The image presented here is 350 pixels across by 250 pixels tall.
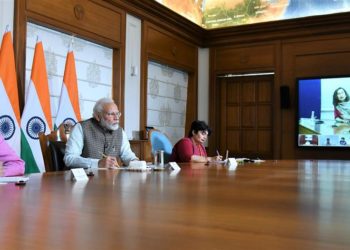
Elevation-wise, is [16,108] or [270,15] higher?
[270,15]

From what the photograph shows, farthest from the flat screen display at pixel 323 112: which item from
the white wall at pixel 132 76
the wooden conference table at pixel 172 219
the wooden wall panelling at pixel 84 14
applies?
the wooden conference table at pixel 172 219

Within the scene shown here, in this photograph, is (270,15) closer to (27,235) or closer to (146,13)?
(146,13)

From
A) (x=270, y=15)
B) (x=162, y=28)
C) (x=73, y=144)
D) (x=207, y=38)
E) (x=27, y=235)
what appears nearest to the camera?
(x=27, y=235)

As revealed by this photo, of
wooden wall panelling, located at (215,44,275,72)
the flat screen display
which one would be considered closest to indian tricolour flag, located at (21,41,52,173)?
wooden wall panelling, located at (215,44,275,72)

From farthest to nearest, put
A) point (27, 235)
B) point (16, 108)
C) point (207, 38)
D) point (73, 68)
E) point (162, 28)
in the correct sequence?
point (207, 38), point (162, 28), point (73, 68), point (16, 108), point (27, 235)

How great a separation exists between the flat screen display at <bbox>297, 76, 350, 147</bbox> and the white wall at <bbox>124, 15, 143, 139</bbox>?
8.53 feet

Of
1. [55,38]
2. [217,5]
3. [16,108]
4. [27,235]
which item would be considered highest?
[217,5]

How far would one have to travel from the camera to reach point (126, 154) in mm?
3186

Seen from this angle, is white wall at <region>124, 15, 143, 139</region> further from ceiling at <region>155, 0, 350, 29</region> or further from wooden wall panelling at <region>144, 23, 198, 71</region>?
ceiling at <region>155, 0, 350, 29</region>

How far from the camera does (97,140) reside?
3.00 m

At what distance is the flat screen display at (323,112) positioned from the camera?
618cm

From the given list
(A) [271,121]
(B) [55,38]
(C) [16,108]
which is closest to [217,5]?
(A) [271,121]

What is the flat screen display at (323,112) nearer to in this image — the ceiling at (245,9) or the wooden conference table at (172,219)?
the ceiling at (245,9)

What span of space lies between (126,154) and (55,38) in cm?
195
